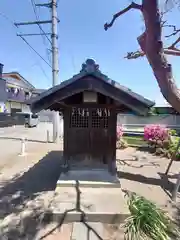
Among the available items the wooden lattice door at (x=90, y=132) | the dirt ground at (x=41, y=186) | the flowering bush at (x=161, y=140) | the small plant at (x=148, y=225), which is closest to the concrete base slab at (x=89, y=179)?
the wooden lattice door at (x=90, y=132)

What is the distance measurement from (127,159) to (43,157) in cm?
405

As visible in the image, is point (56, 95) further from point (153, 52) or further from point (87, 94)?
point (153, 52)

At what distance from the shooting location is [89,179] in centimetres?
533

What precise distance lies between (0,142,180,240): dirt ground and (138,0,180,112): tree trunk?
9.12ft

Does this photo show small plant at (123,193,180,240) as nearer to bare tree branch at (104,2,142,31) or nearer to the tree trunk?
the tree trunk

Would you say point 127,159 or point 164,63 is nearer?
point 164,63

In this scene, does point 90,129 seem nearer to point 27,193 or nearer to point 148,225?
→ point 27,193

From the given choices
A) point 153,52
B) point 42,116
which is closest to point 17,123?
point 42,116

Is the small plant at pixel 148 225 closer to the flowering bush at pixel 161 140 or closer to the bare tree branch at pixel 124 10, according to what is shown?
the bare tree branch at pixel 124 10

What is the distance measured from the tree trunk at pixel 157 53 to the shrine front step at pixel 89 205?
238 centimetres

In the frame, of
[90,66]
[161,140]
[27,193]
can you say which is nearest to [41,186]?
[27,193]

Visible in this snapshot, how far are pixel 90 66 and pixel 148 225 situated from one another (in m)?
3.49

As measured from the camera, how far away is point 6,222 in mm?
4020

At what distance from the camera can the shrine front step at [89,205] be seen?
3.96 m
